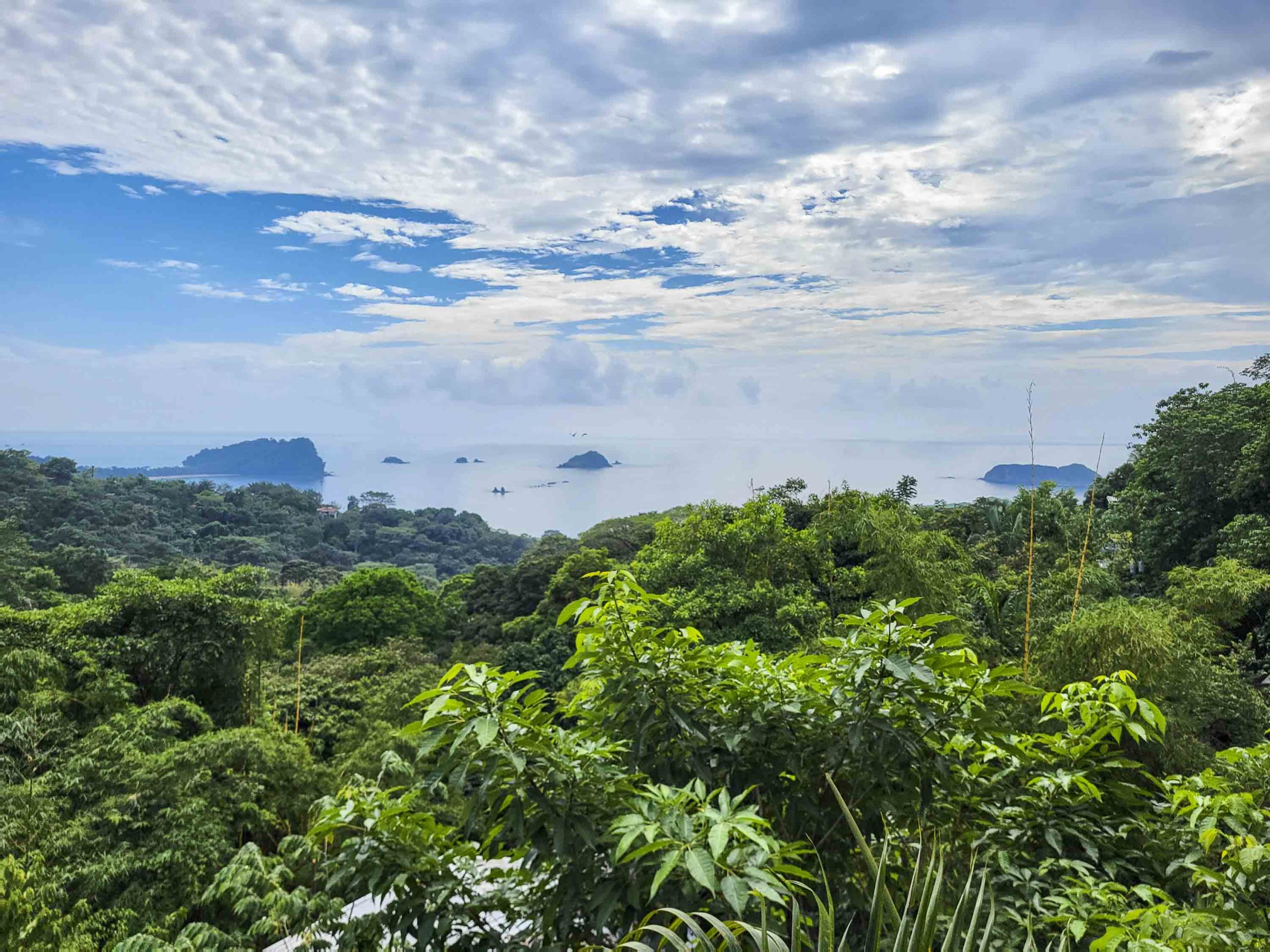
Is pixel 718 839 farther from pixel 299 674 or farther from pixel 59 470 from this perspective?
pixel 59 470

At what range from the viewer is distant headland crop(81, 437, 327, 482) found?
382 ft

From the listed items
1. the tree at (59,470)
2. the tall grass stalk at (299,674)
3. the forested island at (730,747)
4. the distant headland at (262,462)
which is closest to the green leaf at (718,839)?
the forested island at (730,747)

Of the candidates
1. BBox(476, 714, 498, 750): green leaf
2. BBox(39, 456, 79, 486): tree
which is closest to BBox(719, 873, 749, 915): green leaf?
BBox(476, 714, 498, 750): green leaf

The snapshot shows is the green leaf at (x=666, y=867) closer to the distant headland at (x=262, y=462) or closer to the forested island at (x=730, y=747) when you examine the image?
the forested island at (x=730, y=747)

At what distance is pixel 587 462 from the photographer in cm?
10075

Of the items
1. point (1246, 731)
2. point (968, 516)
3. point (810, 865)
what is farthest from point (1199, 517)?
point (810, 865)

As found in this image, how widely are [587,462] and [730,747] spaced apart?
9914 cm

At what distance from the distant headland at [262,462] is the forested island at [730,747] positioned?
109 m

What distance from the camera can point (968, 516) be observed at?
2023 centimetres

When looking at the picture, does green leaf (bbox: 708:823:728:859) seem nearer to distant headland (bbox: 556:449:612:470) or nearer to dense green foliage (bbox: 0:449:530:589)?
dense green foliage (bbox: 0:449:530:589)

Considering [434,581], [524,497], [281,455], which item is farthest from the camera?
[281,455]

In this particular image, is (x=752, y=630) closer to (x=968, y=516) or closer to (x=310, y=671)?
(x=310, y=671)

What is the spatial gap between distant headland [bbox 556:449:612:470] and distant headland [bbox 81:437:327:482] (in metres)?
45.9

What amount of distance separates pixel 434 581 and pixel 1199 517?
106 feet
